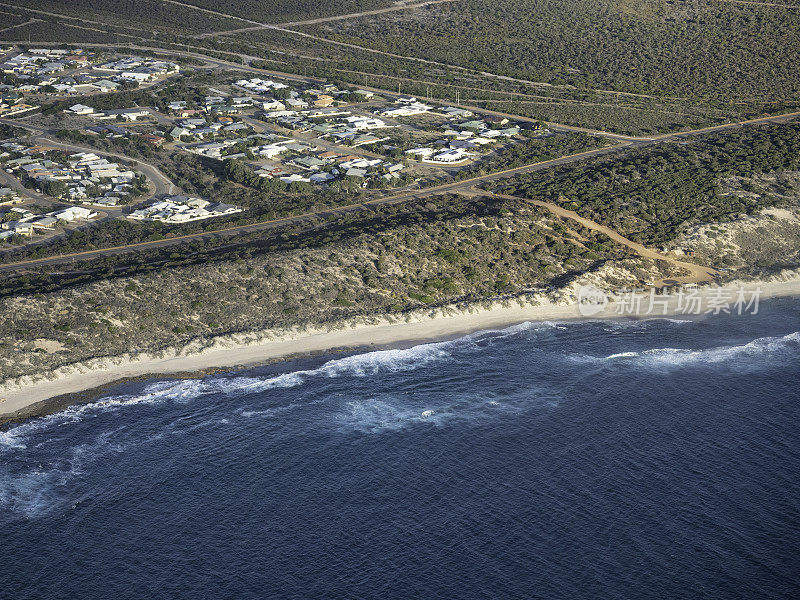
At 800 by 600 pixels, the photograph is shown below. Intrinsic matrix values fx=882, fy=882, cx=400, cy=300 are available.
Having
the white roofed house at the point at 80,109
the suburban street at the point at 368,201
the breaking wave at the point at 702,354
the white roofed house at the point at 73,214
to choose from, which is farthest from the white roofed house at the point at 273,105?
the breaking wave at the point at 702,354

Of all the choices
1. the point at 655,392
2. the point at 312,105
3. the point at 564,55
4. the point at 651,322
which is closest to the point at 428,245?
the point at 651,322

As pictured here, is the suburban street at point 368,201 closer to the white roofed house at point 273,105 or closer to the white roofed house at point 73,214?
the white roofed house at point 73,214

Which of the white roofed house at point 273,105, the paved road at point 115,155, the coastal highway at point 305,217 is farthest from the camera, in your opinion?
the white roofed house at point 273,105

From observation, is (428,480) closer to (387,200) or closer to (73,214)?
(387,200)

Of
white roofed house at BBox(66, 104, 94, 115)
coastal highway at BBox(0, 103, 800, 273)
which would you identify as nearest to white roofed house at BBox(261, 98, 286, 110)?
white roofed house at BBox(66, 104, 94, 115)

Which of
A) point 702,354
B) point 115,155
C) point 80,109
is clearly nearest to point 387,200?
point 115,155

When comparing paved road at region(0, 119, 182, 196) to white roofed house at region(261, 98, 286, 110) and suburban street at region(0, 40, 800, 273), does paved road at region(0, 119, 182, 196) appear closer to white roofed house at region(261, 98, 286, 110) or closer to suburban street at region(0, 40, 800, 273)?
suburban street at region(0, 40, 800, 273)
